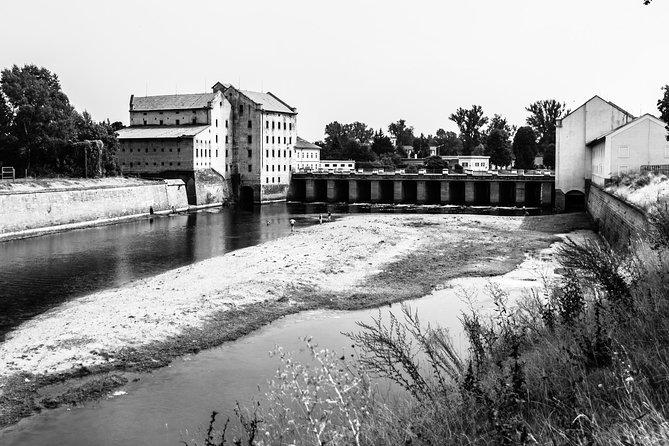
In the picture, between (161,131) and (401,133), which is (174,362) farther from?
(401,133)

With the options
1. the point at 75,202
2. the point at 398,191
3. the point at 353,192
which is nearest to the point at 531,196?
the point at 398,191

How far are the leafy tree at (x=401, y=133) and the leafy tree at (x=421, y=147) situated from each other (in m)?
3.22

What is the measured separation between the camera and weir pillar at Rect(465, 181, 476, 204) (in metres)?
76.6

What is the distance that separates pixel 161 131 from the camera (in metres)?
79.9

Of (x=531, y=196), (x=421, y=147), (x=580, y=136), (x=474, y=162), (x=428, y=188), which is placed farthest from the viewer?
(x=421, y=147)

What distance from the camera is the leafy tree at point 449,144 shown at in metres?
140

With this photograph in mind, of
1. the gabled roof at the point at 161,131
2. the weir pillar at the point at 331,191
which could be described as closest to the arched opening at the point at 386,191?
the weir pillar at the point at 331,191

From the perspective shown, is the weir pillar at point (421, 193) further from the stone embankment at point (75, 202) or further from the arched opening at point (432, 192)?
the stone embankment at point (75, 202)

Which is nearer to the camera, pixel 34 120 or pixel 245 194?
pixel 34 120

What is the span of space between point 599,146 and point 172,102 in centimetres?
5140

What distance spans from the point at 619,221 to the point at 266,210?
44.9 metres

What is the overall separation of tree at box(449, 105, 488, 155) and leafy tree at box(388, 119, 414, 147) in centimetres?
1339

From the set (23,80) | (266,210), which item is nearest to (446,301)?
(266,210)

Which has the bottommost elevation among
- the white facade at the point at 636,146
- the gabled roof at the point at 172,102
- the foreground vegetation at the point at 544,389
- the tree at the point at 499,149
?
the foreground vegetation at the point at 544,389
